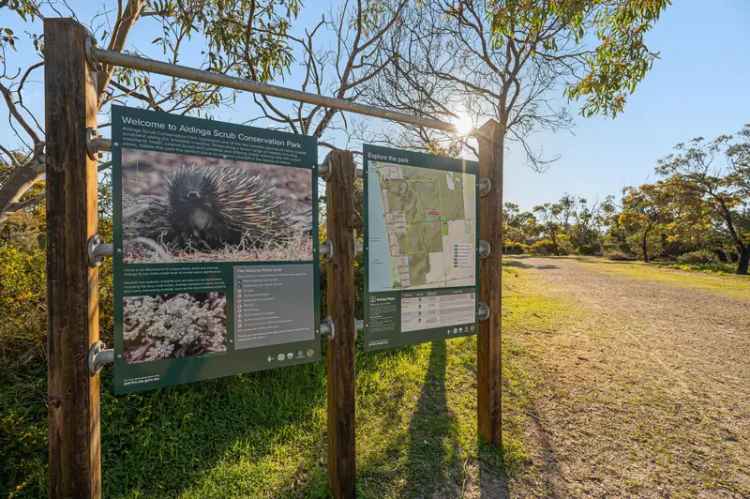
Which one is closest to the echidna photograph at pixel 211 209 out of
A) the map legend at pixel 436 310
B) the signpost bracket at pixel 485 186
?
the map legend at pixel 436 310

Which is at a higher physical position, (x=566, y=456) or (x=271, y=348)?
(x=271, y=348)

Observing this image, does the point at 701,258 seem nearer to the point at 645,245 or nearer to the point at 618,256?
the point at 645,245

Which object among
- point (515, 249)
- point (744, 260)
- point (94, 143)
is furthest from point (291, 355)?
point (515, 249)

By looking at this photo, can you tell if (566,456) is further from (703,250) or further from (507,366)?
(703,250)

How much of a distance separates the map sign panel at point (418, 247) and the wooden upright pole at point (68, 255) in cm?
139

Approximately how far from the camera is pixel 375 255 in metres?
2.29

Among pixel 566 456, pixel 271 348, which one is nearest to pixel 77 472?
pixel 271 348

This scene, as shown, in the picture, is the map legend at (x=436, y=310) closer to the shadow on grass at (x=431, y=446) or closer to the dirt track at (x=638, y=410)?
the shadow on grass at (x=431, y=446)

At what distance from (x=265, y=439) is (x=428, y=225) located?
2.17 m

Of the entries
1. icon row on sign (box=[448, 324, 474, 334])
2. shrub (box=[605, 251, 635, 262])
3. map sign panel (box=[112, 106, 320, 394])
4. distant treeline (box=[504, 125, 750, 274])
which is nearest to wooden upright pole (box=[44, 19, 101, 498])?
map sign panel (box=[112, 106, 320, 394])

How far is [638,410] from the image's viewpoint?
363cm

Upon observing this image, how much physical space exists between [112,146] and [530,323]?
7.01m

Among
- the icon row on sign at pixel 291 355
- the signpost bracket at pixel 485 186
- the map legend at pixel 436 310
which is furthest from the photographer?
the signpost bracket at pixel 485 186

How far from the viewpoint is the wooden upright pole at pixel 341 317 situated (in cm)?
212
